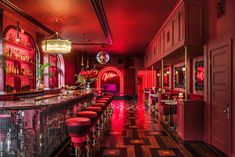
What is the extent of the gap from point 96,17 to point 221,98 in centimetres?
428

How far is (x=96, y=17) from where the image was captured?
22.6 ft

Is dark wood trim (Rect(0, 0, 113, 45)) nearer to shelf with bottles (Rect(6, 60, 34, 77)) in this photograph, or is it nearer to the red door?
shelf with bottles (Rect(6, 60, 34, 77))

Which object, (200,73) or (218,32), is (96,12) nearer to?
(218,32)

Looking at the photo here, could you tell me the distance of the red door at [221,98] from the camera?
4.16m

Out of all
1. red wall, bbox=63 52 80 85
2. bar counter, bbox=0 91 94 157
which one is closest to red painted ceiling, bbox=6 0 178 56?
bar counter, bbox=0 91 94 157

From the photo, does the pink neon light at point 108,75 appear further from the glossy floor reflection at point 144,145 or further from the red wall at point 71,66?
the glossy floor reflection at point 144,145

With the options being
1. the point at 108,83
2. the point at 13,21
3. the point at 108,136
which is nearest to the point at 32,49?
the point at 13,21

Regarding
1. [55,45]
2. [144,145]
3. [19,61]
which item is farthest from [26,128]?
[19,61]

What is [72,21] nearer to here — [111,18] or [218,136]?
[111,18]

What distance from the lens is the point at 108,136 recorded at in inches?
225

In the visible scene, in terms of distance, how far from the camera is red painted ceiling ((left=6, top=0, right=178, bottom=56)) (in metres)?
5.63

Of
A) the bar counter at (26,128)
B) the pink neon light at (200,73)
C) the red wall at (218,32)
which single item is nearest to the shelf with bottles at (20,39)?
the bar counter at (26,128)

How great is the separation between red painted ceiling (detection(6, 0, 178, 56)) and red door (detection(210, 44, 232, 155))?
191 cm

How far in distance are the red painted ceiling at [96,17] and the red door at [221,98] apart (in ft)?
6.27
